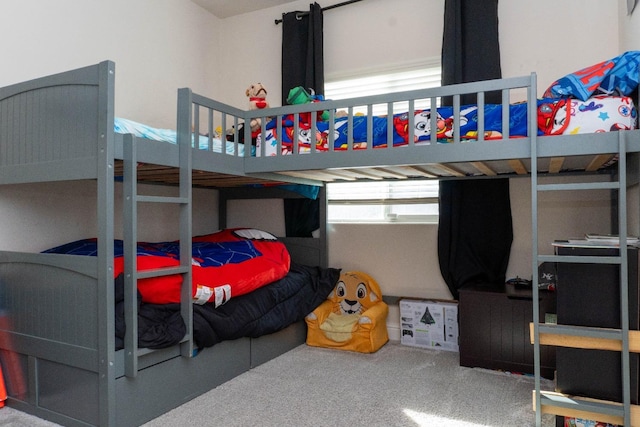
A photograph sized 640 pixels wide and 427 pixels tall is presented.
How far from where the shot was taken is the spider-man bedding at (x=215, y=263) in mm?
2141

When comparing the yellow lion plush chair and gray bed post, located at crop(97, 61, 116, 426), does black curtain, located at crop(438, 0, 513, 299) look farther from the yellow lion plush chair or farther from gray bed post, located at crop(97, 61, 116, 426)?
gray bed post, located at crop(97, 61, 116, 426)

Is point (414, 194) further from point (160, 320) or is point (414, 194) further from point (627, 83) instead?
point (160, 320)

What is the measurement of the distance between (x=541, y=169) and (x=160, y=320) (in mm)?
2338

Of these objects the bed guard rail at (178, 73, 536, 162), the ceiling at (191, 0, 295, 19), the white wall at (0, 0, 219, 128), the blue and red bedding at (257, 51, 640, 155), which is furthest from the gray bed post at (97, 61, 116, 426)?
the ceiling at (191, 0, 295, 19)

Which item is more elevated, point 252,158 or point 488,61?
point 488,61

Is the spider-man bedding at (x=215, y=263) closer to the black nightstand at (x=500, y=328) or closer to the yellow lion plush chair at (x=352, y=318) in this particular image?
the yellow lion plush chair at (x=352, y=318)

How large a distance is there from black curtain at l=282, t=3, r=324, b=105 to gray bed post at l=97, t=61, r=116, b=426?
1983 mm

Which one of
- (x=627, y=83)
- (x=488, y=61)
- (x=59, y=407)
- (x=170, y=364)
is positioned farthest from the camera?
(x=488, y=61)

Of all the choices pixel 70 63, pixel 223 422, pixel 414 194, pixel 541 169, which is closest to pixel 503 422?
pixel 223 422

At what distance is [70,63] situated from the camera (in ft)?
9.09

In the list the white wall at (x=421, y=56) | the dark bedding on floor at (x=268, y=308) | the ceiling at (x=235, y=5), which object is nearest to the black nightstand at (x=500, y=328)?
the white wall at (x=421, y=56)

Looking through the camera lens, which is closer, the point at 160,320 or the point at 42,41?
the point at 160,320

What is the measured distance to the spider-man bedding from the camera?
7.02 feet

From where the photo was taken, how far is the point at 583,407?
1.83 m
